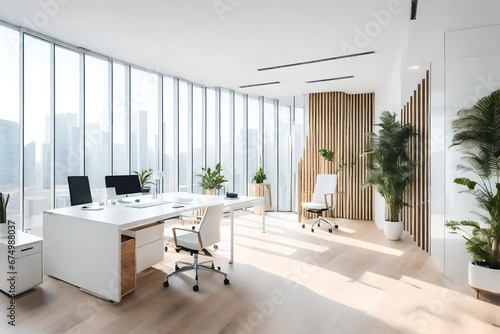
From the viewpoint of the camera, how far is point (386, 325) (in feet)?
8.61

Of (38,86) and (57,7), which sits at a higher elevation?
(57,7)

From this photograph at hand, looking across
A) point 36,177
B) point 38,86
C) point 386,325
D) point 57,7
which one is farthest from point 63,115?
point 386,325

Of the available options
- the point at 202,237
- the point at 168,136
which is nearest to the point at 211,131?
the point at 168,136

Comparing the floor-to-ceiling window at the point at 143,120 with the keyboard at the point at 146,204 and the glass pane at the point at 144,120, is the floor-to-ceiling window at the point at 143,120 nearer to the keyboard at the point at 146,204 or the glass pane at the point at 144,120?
the glass pane at the point at 144,120

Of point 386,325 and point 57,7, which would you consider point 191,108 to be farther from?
point 386,325

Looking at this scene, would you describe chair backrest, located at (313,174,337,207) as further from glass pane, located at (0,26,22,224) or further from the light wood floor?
glass pane, located at (0,26,22,224)

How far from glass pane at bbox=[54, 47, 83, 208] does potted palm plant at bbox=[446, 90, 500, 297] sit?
541cm

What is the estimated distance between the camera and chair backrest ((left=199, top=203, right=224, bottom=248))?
3.33 metres

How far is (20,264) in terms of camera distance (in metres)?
3.07

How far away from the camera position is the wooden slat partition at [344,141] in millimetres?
7570

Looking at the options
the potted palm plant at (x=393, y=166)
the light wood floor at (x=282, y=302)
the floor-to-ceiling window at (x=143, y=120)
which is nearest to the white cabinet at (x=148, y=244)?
the light wood floor at (x=282, y=302)

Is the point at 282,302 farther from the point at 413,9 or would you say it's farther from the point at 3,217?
the point at 413,9

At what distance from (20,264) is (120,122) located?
3.16 metres

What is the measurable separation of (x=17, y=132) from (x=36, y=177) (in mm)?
703
